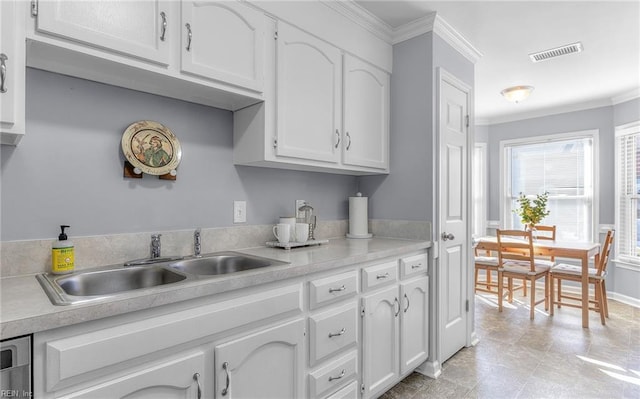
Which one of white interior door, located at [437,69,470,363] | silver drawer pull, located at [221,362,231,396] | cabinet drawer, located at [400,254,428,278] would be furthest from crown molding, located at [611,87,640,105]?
silver drawer pull, located at [221,362,231,396]

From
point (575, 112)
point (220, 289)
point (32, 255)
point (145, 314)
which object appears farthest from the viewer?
point (575, 112)

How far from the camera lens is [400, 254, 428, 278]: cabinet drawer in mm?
2139

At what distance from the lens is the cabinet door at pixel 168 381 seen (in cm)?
97

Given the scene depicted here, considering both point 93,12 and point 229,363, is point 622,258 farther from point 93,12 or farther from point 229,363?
point 93,12

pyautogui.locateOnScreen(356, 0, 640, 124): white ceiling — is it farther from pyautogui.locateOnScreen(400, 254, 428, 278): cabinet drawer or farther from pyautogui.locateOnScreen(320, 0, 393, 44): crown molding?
pyautogui.locateOnScreen(400, 254, 428, 278): cabinet drawer

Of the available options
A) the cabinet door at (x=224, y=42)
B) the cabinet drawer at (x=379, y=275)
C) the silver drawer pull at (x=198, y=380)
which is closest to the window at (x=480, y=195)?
the cabinet drawer at (x=379, y=275)

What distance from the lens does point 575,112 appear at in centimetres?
464

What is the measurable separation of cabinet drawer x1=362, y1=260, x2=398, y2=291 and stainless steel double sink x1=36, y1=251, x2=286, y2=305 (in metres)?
0.54

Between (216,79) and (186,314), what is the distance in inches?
40.3

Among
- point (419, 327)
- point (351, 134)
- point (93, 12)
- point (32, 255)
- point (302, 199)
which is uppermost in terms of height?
point (93, 12)

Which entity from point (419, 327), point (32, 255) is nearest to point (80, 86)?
point (32, 255)

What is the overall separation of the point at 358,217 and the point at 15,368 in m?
2.04

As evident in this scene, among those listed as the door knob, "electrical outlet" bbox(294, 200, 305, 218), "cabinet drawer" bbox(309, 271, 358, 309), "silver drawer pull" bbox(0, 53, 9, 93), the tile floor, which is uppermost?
"silver drawer pull" bbox(0, 53, 9, 93)

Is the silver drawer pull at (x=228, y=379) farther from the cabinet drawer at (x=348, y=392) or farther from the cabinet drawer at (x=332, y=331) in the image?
the cabinet drawer at (x=348, y=392)
